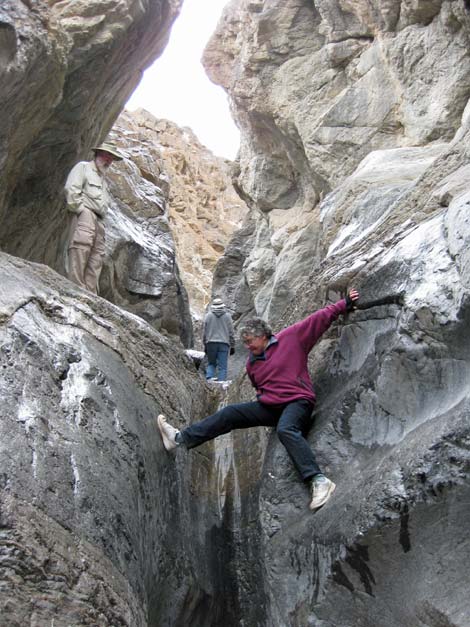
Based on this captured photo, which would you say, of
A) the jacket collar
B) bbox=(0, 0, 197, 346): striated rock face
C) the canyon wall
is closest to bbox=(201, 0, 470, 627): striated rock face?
the canyon wall

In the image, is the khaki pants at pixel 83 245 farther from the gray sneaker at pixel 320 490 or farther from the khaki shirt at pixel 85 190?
the gray sneaker at pixel 320 490

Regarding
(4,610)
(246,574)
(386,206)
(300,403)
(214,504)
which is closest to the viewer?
(4,610)

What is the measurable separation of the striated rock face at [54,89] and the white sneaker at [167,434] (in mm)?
4791

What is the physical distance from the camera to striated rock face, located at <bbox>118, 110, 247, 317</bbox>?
33500 millimetres

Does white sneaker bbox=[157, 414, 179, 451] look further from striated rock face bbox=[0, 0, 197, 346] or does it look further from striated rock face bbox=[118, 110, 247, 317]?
striated rock face bbox=[118, 110, 247, 317]

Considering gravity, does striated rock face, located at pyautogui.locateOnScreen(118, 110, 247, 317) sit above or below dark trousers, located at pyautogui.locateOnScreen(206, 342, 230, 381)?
above

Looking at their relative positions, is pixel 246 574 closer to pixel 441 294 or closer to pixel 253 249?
pixel 441 294

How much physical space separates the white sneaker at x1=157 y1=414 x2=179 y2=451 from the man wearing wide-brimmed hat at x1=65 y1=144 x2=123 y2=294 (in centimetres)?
365

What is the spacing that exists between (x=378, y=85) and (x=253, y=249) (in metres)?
→ 6.99

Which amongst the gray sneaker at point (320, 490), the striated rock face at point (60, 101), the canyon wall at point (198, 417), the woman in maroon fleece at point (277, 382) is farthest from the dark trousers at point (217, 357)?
the gray sneaker at point (320, 490)

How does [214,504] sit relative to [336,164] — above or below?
below

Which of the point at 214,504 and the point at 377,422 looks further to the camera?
the point at 214,504

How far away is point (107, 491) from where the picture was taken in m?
6.50

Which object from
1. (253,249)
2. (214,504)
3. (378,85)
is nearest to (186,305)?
(253,249)
